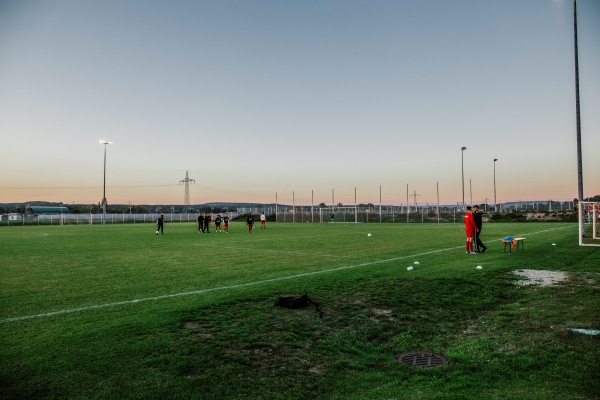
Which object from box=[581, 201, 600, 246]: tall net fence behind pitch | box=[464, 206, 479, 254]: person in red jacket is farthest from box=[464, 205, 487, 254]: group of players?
box=[581, 201, 600, 246]: tall net fence behind pitch

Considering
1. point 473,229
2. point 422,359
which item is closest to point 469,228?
point 473,229

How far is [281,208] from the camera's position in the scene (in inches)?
3017

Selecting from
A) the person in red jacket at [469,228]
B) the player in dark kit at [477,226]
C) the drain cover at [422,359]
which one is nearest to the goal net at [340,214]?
the player in dark kit at [477,226]

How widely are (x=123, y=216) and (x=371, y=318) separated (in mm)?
74666

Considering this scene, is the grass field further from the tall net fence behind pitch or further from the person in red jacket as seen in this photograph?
the tall net fence behind pitch

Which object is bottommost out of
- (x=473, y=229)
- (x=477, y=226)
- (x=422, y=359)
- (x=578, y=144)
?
(x=422, y=359)

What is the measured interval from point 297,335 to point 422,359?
1.72m

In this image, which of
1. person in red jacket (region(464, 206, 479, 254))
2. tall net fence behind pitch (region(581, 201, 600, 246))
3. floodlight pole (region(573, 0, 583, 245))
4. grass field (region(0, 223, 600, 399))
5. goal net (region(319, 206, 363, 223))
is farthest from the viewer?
goal net (region(319, 206, 363, 223))

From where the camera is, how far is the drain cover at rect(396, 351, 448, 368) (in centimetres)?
470

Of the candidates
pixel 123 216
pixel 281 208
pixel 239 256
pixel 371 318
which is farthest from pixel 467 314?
pixel 123 216

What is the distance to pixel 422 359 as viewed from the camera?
4.87 metres

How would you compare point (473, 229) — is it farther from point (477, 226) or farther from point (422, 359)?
point (422, 359)

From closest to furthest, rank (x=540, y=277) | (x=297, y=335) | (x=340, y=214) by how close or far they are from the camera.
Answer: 1. (x=297, y=335)
2. (x=540, y=277)
3. (x=340, y=214)

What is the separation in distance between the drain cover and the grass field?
0.42 feet
